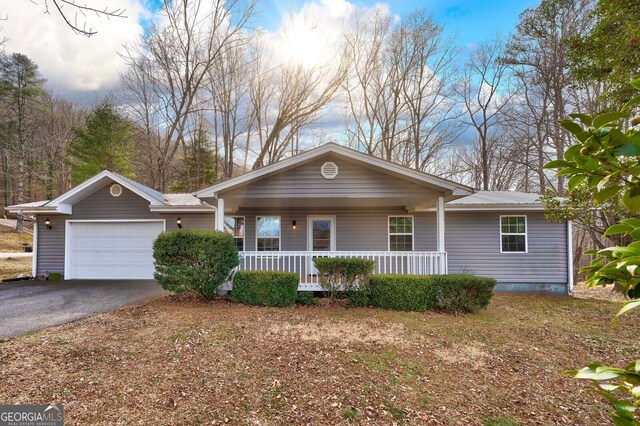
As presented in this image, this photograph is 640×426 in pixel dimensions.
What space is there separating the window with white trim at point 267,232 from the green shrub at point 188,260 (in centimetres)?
363

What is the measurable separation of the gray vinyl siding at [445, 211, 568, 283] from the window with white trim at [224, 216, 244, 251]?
286 inches

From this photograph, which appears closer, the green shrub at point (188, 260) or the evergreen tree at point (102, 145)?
the green shrub at point (188, 260)

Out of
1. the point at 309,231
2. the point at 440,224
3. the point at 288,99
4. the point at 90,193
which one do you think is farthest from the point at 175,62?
the point at 440,224

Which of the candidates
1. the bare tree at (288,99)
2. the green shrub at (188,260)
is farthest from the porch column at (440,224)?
the bare tree at (288,99)

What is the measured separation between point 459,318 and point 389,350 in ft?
8.78

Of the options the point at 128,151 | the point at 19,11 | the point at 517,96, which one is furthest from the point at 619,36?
the point at 128,151

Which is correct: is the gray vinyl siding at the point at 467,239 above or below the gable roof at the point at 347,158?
below

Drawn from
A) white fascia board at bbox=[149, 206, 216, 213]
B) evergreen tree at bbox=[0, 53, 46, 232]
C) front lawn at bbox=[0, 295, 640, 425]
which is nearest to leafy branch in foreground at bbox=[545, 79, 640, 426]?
front lawn at bbox=[0, 295, 640, 425]

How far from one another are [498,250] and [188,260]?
9772mm

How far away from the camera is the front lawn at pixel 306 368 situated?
324 cm

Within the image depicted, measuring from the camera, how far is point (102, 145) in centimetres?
1994

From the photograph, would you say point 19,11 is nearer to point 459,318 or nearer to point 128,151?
point 459,318

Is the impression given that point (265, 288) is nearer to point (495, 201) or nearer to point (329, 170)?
point (329, 170)

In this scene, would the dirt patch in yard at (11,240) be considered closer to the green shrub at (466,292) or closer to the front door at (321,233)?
the front door at (321,233)
